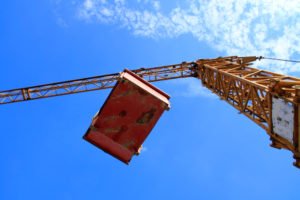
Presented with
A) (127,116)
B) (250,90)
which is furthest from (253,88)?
(127,116)

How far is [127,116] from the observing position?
9.15 meters

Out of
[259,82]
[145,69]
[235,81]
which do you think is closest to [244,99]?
[235,81]

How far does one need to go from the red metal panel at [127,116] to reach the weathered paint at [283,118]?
358 cm

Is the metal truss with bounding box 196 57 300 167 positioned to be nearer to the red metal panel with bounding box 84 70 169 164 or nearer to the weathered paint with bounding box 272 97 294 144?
the weathered paint with bounding box 272 97 294 144

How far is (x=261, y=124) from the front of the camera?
41.4 feet

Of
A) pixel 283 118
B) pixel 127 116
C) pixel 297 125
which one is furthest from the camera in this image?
pixel 283 118

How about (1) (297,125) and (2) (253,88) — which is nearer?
(1) (297,125)

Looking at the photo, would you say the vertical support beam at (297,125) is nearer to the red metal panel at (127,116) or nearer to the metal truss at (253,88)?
the metal truss at (253,88)

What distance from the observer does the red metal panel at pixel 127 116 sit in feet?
29.4

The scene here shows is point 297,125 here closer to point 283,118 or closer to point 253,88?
point 283,118

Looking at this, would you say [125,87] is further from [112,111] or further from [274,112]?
[274,112]

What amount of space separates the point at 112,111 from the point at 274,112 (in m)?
5.24

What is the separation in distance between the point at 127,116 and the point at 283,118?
4715 millimetres

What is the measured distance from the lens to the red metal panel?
8.95 meters
